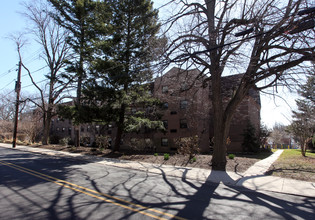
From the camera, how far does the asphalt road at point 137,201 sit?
456cm

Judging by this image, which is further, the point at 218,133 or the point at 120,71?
the point at 120,71

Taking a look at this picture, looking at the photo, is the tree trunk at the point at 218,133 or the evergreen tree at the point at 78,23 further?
the evergreen tree at the point at 78,23

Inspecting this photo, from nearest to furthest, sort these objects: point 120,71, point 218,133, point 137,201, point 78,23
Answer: point 137,201 → point 218,133 → point 120,71 → point 78,23

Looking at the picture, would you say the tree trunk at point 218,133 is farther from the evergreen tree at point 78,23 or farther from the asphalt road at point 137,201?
the evergreen tree at point 78,23

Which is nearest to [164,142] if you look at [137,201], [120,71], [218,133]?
[120,71]

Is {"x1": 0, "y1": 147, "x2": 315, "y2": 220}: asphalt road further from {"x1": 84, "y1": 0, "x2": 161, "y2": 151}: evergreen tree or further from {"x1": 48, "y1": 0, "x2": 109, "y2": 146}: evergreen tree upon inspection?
{"x1": 48, "y1": 0, "x2": 109, "y2": 146}: evergreen tree

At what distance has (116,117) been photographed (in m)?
17.7

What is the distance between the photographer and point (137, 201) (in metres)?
5.43

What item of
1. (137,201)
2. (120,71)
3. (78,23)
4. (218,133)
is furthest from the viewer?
(78,23)

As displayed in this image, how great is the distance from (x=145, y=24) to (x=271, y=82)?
11.9 m

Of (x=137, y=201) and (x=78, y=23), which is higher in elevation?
(x=78, y=23)

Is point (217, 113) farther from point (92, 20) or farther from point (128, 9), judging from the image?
point (92, 20)

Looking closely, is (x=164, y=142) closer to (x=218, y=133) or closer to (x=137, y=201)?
(x=218, y=133)

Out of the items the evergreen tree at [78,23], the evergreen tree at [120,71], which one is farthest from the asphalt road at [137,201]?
the evergreen tree at [78,23]
